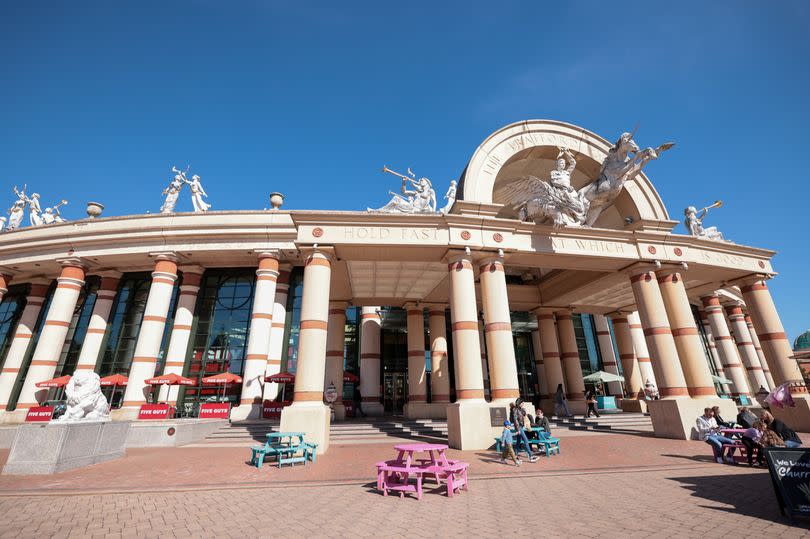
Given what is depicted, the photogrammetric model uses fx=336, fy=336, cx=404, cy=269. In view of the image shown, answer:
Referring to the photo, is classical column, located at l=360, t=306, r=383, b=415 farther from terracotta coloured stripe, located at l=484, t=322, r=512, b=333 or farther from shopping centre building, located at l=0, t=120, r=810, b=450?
terracotta coloured stripe, located at l=484, t=322, r=512, b=333

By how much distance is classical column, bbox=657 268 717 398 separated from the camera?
12.9 metres

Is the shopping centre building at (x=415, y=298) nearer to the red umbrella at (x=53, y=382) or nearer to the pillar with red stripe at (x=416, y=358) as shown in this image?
the pillar with red stripe at (x=416, y=358)

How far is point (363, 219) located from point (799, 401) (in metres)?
18.3

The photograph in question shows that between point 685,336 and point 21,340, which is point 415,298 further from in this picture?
point 21,340

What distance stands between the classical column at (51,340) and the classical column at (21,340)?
1.94 m

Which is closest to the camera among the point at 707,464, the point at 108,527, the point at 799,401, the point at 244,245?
the point at 108,527

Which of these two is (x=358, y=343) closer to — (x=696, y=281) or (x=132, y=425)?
(x=132, y=425)

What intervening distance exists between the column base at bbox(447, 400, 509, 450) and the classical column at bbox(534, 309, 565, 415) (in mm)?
11130

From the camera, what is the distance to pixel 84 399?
30.3ft

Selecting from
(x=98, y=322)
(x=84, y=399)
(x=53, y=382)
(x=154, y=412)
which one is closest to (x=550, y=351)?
(x=84, y=399)

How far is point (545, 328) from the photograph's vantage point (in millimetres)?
20766

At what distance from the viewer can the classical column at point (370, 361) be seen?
65.9ft

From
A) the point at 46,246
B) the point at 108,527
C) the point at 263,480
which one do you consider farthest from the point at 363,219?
the point at 46,246

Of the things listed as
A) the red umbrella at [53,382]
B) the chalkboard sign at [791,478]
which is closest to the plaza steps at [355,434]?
the chalkboard sign at [791,478]
